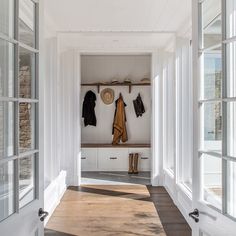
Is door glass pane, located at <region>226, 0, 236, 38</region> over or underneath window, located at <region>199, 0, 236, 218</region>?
over

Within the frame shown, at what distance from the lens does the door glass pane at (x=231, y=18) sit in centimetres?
171

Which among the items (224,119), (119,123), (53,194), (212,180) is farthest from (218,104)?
(119,123)

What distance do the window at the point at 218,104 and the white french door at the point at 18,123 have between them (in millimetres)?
895

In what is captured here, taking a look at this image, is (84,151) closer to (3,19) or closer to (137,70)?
(137,70)

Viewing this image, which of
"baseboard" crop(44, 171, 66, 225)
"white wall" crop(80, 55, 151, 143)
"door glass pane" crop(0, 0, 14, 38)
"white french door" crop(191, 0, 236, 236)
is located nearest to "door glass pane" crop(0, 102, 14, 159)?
"door glass pane" crop(0, 0, 14, 38)

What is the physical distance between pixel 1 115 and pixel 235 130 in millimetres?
1079

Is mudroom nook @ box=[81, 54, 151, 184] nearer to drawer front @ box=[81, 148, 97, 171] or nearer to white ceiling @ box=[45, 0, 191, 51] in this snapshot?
drawer front @ box=[81, 148, 97, 171]

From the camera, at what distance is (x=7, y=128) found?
1788 millimetres

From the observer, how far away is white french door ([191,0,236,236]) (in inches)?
67.6

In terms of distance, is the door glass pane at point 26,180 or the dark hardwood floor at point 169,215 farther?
the dark hardwood floor at point 169,215

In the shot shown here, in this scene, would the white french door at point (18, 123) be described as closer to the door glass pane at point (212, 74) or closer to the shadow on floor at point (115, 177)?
the door glass pane at point (212, 74)

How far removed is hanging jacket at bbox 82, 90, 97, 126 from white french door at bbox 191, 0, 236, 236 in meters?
6.79

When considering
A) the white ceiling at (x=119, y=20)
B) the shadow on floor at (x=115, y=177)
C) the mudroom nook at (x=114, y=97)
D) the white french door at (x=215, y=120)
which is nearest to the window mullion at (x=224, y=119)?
the white french door at (x=215, y=120)

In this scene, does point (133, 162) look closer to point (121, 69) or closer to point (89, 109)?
point (89, 109)
